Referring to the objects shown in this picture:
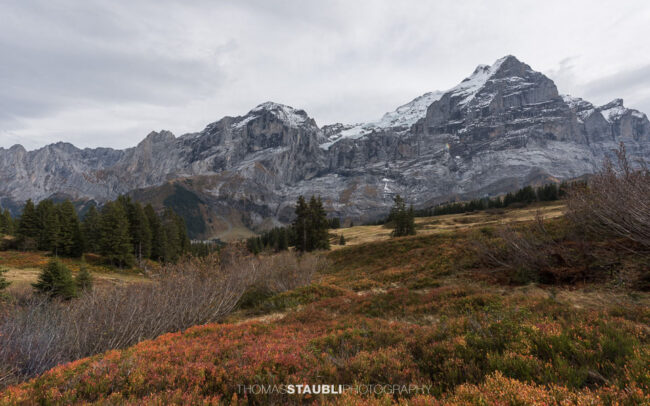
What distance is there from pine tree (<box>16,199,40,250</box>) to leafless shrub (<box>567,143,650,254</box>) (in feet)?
212

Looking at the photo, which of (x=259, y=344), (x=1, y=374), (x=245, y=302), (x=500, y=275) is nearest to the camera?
(x=1, y=374)

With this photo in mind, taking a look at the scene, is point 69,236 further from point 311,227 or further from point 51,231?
point 311,227

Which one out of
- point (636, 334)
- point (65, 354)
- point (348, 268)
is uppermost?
point (636, 334)

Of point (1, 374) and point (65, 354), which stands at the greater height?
point (1, 374)

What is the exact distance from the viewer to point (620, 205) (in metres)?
8.59

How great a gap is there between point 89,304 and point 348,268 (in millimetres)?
18056

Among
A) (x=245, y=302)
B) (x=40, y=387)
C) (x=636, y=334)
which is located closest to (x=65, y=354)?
(x=40, y=387)

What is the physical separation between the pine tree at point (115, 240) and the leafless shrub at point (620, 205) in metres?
52.0

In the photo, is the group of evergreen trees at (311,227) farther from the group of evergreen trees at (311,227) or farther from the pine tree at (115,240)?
the pine tree at (115,240)

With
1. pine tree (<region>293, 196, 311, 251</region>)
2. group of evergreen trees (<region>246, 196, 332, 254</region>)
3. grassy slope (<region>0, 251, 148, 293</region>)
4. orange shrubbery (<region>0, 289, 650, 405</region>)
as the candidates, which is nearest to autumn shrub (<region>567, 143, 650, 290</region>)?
orange shrubbery (<region>0, 289, 650, 405</region>)

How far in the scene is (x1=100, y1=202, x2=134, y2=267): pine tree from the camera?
4047cm

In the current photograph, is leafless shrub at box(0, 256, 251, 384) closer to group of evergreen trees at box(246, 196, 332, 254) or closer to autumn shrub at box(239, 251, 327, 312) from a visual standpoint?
autumn shrub at box(239, 251, 327, 312)

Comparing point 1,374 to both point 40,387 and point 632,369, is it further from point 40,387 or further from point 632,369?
point 632,369

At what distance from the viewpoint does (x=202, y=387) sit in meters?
4.56
